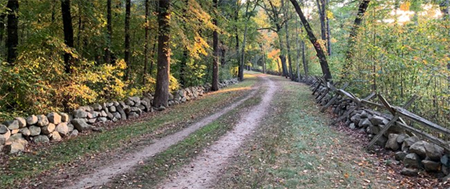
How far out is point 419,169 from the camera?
5.40 metres

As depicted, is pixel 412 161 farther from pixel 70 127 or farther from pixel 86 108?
pixel 86 108

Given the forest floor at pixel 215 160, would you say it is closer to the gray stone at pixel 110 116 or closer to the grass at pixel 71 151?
the grass at pixel 71 151

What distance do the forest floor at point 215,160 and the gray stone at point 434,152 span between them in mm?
378

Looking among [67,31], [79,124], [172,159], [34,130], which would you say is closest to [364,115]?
[172,159]

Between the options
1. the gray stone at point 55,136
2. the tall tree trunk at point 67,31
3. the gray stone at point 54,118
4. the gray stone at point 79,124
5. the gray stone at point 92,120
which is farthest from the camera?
the gray stone at point 92,120

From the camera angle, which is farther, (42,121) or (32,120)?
(42,121)

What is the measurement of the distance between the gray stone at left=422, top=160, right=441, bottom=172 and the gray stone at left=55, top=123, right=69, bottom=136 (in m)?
9.23

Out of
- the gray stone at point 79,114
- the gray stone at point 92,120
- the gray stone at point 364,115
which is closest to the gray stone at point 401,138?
the gray stone at point 364,115

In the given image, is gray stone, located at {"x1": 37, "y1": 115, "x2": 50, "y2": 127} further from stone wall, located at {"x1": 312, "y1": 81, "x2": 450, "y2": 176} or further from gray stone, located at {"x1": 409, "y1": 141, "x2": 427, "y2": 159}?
gray stone, located at {"x1": 409, "y1": 141, "x2": 427, "y2": 159}

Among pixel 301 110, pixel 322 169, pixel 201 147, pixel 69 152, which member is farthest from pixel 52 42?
pixel 301 110

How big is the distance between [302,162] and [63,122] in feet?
23.5

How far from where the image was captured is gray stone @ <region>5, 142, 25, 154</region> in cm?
650

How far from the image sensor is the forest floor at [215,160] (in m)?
5.05

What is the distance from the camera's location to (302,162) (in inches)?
232
